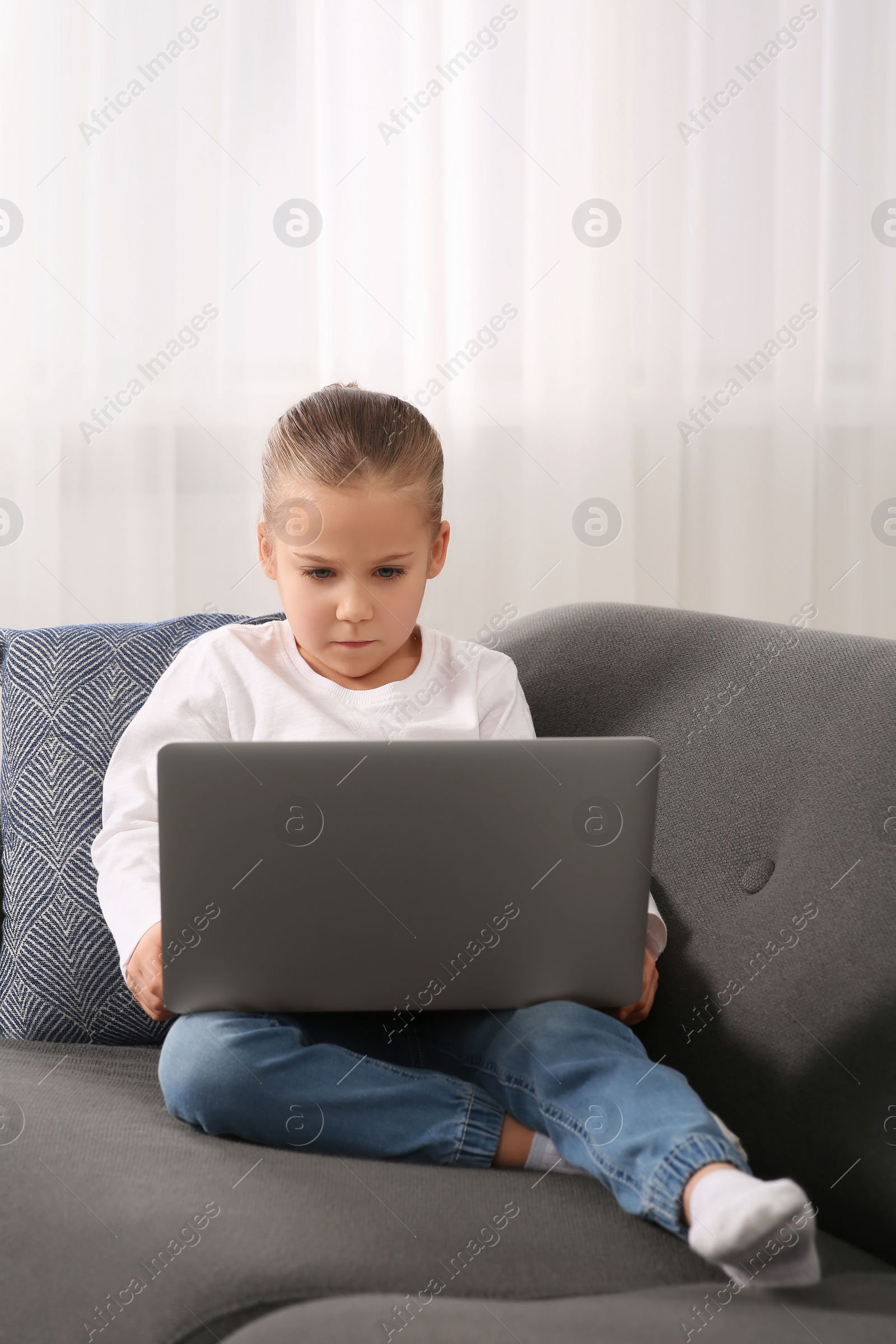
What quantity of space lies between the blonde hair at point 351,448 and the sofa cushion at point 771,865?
0.26 meters

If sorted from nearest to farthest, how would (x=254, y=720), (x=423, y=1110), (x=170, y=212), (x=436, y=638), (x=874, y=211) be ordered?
(x=423, y=1110)
(x=254, y=720)
(x=436, y=638)
(x=170, y=212)
(x=874, y=211)

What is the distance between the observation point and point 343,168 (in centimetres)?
186

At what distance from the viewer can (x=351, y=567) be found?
1.14m

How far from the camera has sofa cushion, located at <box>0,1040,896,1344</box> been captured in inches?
26.6

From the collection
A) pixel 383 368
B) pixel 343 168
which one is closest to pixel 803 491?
pixel 383 368

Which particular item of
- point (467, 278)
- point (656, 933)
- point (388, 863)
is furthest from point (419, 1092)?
point (467, 278)

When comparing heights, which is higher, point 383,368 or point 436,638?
point 383,368

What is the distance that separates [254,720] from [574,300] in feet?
3.76

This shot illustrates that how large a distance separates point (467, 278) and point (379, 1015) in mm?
1366

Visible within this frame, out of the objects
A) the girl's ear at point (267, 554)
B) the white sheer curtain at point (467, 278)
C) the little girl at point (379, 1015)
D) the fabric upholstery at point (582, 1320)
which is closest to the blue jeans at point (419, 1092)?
the little girl at point (379, 1015)

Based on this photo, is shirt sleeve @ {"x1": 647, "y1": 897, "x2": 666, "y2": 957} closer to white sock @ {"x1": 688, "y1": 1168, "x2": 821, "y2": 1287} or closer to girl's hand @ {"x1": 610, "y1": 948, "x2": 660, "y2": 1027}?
girl's hand @ {"x1": 610, "y1": 948, "x2": 660, "y2": 1027}

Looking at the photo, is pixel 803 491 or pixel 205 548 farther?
pixel 803 491

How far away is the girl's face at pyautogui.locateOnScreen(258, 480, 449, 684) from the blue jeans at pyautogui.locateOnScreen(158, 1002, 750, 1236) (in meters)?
0.43

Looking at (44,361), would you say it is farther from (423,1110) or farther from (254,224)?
(423,1110)
